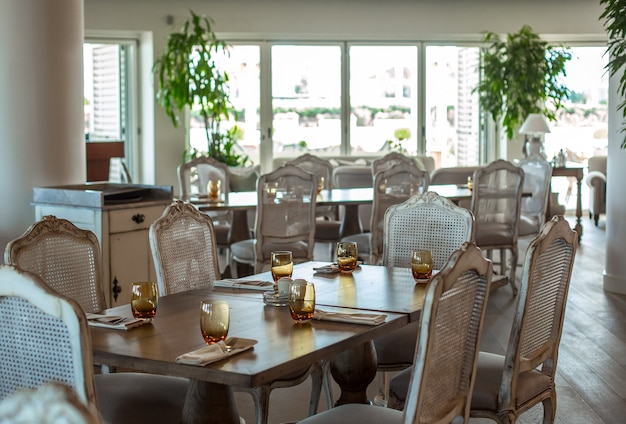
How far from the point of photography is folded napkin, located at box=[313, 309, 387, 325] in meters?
2.90

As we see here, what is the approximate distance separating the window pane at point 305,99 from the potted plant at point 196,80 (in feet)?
3.57

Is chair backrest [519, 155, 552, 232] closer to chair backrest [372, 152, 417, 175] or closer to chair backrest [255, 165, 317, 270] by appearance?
chair backrest [372, 152, 417, 175]

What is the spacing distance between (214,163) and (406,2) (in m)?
5.45

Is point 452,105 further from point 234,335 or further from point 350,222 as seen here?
point 234,335

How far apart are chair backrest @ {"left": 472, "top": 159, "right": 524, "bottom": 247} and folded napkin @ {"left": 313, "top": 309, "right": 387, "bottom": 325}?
14.2ft

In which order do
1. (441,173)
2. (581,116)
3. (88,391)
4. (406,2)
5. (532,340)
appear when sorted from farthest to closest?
(581,116), (406,2), (441,173), (532,340), (88,391)

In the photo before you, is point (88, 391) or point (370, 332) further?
point (370, 332)

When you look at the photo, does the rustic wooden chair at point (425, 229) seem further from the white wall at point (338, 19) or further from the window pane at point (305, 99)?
the window pane at point (305, 99)

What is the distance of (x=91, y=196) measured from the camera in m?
4.92

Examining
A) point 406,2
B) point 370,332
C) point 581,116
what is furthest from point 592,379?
point 581,116

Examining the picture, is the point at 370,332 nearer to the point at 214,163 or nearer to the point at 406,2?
the point at 214,163

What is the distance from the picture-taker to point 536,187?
8.04 meters

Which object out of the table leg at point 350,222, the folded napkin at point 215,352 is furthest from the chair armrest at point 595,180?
the folded napkin at point 215,352

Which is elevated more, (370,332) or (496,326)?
(370,332)
